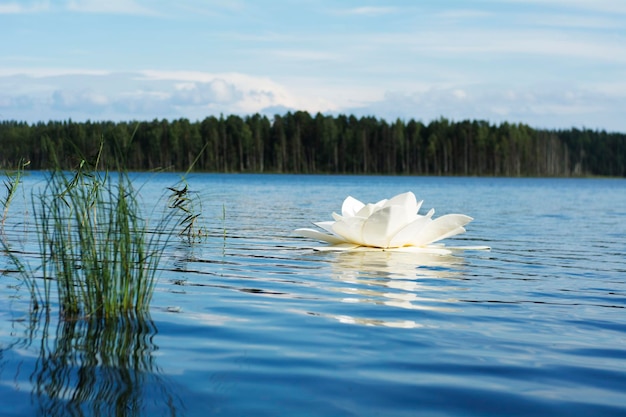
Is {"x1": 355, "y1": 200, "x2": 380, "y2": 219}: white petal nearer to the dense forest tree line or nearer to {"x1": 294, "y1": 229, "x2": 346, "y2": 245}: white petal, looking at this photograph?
{"x1": 294, "y1": 229, "x2": 346, "y2": 245}: white petal

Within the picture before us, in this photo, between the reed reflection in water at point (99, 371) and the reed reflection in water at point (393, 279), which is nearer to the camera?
the reed reflection in water at point (99, 371)

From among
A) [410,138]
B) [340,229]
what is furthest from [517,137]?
[340,229]

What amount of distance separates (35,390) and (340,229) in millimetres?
5607

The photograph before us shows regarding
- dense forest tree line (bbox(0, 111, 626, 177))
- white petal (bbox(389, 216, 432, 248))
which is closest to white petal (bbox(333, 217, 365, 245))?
white petal (bbox(389, 216, 432, 248))

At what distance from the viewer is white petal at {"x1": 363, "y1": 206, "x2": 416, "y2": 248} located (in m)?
8.05

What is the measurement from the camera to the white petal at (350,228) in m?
8.58

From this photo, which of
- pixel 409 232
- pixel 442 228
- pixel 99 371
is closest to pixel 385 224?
pixel 409 232

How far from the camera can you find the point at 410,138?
131250mm

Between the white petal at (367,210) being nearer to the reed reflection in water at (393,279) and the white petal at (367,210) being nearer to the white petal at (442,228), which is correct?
the reed reflection in water at (393,279)

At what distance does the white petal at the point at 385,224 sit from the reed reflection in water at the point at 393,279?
18 centimetres

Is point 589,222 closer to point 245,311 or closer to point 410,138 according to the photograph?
point 245,311

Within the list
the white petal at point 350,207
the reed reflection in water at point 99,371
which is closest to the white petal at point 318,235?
the white petal at point 350,207

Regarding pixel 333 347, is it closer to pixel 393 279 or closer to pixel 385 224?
pixel 393 279

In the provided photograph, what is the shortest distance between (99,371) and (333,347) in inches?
50.9
